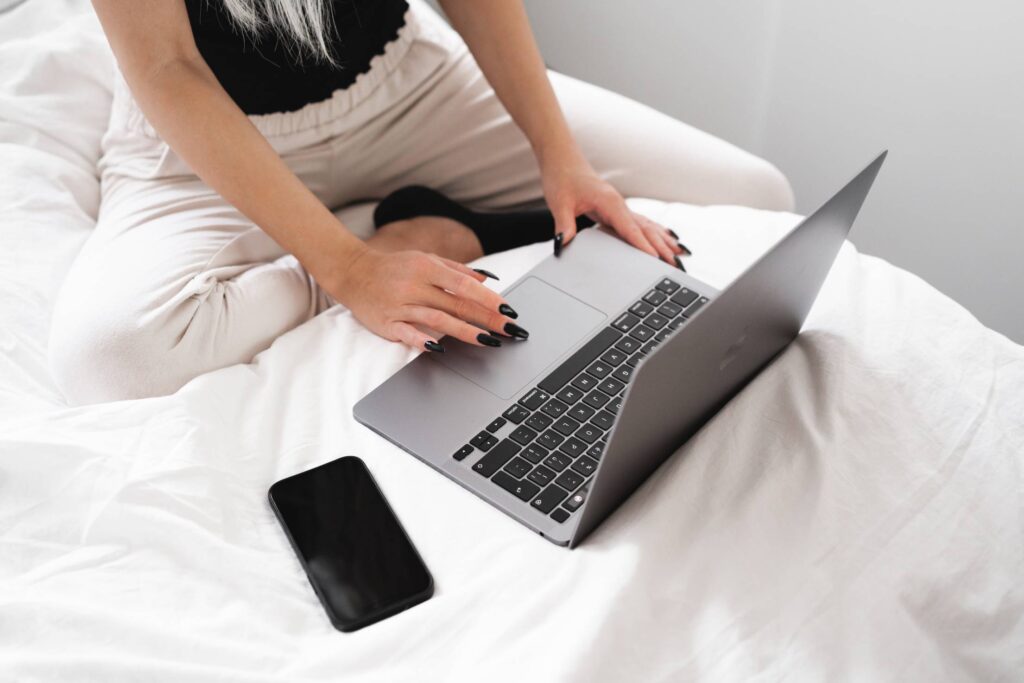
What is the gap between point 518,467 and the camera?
0.75m

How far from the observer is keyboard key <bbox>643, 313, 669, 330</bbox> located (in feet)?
2.97

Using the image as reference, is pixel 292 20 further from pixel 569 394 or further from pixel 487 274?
pixel 569 394

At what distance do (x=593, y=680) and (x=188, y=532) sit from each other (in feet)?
1.06

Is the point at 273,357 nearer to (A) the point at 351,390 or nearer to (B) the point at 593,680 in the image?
(A) the point at 351,390

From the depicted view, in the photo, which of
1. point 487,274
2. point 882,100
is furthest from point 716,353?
point 882,100

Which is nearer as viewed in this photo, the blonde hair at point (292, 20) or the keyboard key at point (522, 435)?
the keyboard key at point (522, 435)

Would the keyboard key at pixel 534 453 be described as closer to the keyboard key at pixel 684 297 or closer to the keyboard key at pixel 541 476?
the keyboard key at pixel 541 476

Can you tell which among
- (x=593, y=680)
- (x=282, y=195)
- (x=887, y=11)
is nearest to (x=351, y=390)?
(x=282, y=195)

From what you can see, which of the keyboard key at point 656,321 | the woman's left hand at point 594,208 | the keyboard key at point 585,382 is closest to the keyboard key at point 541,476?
the keyboard key at point 585,382

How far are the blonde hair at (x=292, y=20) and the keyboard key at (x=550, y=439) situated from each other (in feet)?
1.70

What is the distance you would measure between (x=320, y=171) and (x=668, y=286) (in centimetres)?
50

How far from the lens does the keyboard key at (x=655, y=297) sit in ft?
3.06

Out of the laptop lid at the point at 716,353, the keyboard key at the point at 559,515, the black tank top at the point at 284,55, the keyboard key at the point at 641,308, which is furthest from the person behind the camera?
the black tank top at the point at 284,55

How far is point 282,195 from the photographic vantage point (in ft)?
3.24
